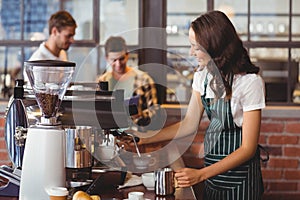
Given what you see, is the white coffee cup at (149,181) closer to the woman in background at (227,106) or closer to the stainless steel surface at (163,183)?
the stainless steel surface at (163,183)

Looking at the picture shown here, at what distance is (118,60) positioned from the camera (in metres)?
4.74

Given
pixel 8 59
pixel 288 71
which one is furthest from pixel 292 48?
pixel 8 59

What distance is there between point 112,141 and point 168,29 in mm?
2487

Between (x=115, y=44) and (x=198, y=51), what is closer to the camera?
(x=198, y=51)

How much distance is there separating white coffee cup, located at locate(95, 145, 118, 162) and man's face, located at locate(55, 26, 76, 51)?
2.20 m

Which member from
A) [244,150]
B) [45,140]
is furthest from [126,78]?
[45,140]

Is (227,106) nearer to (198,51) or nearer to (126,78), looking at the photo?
(198,51)

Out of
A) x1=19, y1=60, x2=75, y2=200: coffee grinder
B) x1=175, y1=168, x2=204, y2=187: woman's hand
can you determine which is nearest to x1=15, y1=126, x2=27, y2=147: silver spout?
x1=19, y1=60, x2=75, y2=200: coffee grinder

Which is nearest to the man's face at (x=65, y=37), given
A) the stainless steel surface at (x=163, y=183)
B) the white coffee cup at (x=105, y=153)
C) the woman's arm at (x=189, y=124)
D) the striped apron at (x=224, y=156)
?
the woman's arm at (x=189, y=124)

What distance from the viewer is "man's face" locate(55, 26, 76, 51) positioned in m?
4.53

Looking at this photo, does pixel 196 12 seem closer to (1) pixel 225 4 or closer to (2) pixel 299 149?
(1) pixel 225 4

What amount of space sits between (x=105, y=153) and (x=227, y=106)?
23.2 inches

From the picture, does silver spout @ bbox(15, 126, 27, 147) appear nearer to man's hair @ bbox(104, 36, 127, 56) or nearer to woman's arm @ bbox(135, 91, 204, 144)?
woman's arm @ bbox(135, 91, 204, 144)

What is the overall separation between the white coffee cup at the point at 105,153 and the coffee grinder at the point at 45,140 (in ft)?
1.24
